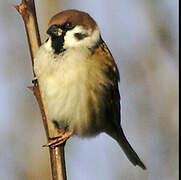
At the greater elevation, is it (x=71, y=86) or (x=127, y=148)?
(x=71, y=86)

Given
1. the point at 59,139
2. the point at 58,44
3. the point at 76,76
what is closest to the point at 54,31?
the point at 58,44

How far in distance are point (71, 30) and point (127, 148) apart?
2.07 feet

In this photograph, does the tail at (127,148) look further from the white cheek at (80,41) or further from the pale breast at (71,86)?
the white cheek at (80,41)

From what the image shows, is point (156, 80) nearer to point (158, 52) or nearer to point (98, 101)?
point (158, 52)

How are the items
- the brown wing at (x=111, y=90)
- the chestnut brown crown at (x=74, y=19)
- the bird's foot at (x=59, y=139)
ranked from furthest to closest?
the brown wing at (x=111, y=90), the chestnut brown crown at (x=74, y=19), the bird's foot at (x=59, y=139)

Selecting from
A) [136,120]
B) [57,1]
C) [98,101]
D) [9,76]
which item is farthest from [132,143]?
[57,1]

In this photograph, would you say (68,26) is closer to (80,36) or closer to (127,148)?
(80,36)

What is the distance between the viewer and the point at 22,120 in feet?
8.04

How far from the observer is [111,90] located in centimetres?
222

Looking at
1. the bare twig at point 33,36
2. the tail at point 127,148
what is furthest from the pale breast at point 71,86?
the bare twig at point 33,36

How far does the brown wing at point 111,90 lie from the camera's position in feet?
7.09

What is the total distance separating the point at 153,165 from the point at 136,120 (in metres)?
0.24

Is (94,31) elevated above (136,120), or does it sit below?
above

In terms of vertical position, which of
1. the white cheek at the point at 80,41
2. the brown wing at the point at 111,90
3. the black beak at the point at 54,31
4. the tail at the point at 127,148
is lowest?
the tail at the point at 127,148
